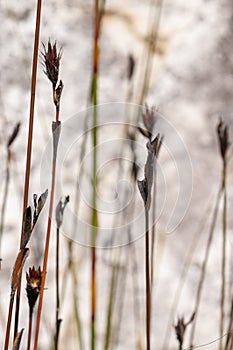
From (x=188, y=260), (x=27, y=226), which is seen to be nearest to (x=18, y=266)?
(x=27, y=226)

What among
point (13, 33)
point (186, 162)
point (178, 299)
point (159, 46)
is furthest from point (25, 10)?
point (178, 299)

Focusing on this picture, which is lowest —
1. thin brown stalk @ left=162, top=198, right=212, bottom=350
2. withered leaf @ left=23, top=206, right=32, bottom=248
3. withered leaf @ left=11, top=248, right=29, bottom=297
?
withered leaf @ left=11, top=248, right=29, bottom=297

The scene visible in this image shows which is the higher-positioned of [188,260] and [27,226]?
[188,260]

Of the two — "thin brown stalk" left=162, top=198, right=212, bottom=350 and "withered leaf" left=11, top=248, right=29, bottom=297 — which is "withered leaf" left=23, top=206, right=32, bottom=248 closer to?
"withered leaf" left=11, top=248, right=29, bottom=297

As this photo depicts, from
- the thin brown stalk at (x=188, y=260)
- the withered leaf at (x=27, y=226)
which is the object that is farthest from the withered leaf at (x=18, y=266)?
the thin brown stalk at (x=188, y=260)

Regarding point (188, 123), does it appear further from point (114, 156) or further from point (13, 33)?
point (13, 33)

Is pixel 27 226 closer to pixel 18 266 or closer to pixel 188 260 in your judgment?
pixel 18 266

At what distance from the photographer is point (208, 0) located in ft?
2.91

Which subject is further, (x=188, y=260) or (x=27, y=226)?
(x=188, y=260)

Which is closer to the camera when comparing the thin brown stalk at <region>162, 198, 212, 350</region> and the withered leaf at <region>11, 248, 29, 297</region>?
the withered leaf at <region>11, 248, 29, 297</region>

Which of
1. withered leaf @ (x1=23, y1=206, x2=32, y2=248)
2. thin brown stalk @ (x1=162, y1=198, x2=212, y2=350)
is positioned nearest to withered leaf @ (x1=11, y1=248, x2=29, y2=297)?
withered leaf @ (x1=23, y1=206, x2=32, y2=248)

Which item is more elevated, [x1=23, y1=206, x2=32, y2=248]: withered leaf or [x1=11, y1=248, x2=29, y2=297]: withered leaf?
[x1=23, y1=206, x2=32, y2=248]: withered leaf

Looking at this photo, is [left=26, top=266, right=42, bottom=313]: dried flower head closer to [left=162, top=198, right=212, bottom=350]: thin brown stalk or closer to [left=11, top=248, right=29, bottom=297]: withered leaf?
[left=11, top=248, right=29, bottom=297]: withered leaf

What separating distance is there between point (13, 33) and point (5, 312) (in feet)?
1.12
